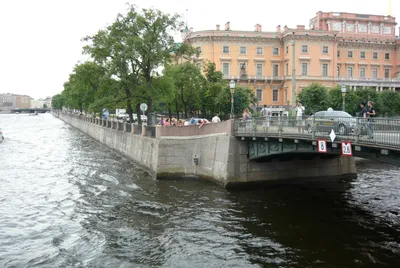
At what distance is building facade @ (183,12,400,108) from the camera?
73.2 meters

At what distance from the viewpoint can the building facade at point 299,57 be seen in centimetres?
7325

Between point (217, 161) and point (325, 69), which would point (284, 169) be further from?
point (325, 69)

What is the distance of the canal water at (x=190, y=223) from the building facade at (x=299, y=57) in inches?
1933

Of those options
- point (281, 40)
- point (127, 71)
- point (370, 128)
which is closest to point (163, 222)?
point (370, 128)

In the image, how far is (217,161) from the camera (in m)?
23.9

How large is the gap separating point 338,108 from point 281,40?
2426cm

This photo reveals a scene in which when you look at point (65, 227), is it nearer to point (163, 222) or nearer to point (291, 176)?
point (163, 222)

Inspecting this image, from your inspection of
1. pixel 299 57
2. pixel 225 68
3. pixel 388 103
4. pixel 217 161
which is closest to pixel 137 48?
pixel 217 161

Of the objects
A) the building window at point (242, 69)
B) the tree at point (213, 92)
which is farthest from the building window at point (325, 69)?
the tree at point (213, 92)

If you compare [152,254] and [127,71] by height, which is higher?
[127,71]

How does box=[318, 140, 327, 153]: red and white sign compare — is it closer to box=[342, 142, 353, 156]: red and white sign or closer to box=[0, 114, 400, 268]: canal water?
box=[342, 142, 353, 156]: red and white sign

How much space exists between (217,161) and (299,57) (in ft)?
176

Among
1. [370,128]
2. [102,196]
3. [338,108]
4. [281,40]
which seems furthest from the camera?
[281,40]

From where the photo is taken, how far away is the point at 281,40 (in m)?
75.7
